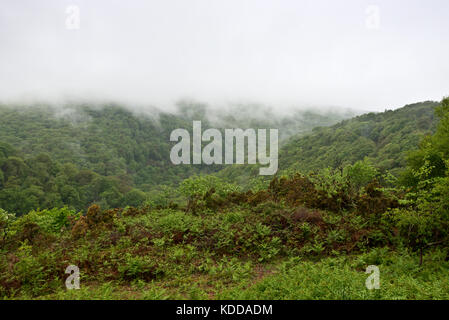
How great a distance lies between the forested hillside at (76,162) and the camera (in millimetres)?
82562

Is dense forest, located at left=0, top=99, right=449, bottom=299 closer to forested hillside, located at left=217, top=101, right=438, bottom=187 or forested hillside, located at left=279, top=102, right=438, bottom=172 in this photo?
forested hillside, located at left=217, top=101, right=438, bottom=187

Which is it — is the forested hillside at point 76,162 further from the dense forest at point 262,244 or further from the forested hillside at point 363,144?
the dense forest at point 262,244

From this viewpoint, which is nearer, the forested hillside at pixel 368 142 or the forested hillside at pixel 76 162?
the forested hillside at pixel 368 142

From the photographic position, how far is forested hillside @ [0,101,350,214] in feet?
271

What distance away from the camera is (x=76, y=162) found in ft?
415

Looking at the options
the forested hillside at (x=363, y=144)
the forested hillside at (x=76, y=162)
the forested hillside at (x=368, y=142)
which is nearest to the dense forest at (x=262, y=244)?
the forested hillside at (x=363, y=144)

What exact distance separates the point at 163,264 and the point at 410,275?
332 inches

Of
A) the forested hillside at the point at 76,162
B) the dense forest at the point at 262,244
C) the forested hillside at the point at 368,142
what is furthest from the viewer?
the forested hillside at the point at 76,162

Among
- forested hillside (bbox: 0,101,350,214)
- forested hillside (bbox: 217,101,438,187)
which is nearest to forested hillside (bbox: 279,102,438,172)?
forested hillside (bbox: 217,101,438,187)

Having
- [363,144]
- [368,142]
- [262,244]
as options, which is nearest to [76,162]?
[363,144]

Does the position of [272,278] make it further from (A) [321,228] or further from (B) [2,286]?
(B) [2,286]

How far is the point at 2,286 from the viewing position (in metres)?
7.63

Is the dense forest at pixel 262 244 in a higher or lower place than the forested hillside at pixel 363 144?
lower
